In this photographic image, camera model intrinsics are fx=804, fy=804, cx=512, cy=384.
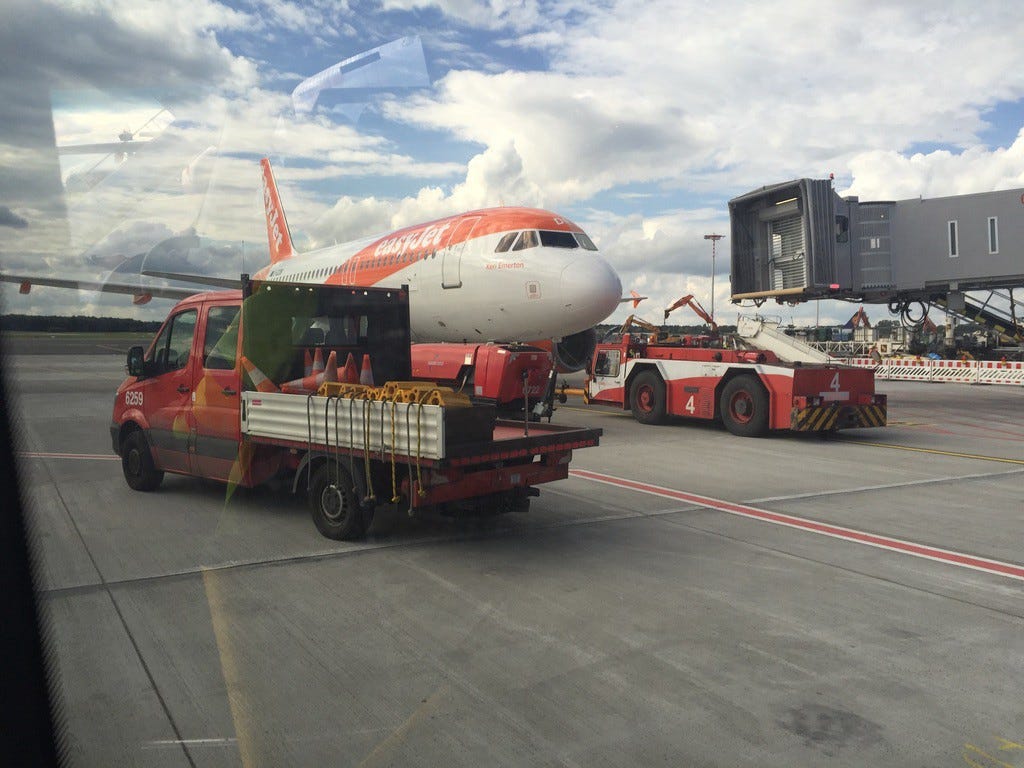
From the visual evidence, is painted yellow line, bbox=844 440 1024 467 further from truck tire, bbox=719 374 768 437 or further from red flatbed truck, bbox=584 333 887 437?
truck tire, bbox=719 374 768 437

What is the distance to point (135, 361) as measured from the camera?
8.19 m

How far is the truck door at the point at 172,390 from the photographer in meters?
7.91

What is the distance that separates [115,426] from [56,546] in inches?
110

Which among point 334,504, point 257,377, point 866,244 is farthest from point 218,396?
point 866,244

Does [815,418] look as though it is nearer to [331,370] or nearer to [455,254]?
[455,254]

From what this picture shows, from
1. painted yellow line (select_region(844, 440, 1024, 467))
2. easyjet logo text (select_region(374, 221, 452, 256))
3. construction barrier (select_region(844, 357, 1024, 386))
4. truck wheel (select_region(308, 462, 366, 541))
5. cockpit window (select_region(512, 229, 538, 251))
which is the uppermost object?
easyjet logo text (select_region(374, 221, 452, 256))

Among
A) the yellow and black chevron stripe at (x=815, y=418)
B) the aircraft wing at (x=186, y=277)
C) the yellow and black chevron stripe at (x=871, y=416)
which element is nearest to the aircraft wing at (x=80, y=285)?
the aircraft wing at (x=186, y=277)

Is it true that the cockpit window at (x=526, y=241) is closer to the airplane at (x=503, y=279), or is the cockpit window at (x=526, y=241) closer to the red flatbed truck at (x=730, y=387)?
the airplane at (x=503, y=279)

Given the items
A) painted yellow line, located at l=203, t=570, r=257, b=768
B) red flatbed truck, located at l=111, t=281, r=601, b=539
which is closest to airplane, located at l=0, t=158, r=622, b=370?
red flatbed truck, located at l=111, t=281, r=601, b=539

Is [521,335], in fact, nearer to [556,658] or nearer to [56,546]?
[56,546]

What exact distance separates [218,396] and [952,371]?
97.5ft

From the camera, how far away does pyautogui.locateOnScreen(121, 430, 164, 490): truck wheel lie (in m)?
8.54

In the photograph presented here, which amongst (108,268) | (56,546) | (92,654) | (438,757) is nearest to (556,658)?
(438,757)

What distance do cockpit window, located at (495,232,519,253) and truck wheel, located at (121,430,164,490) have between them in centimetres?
644
